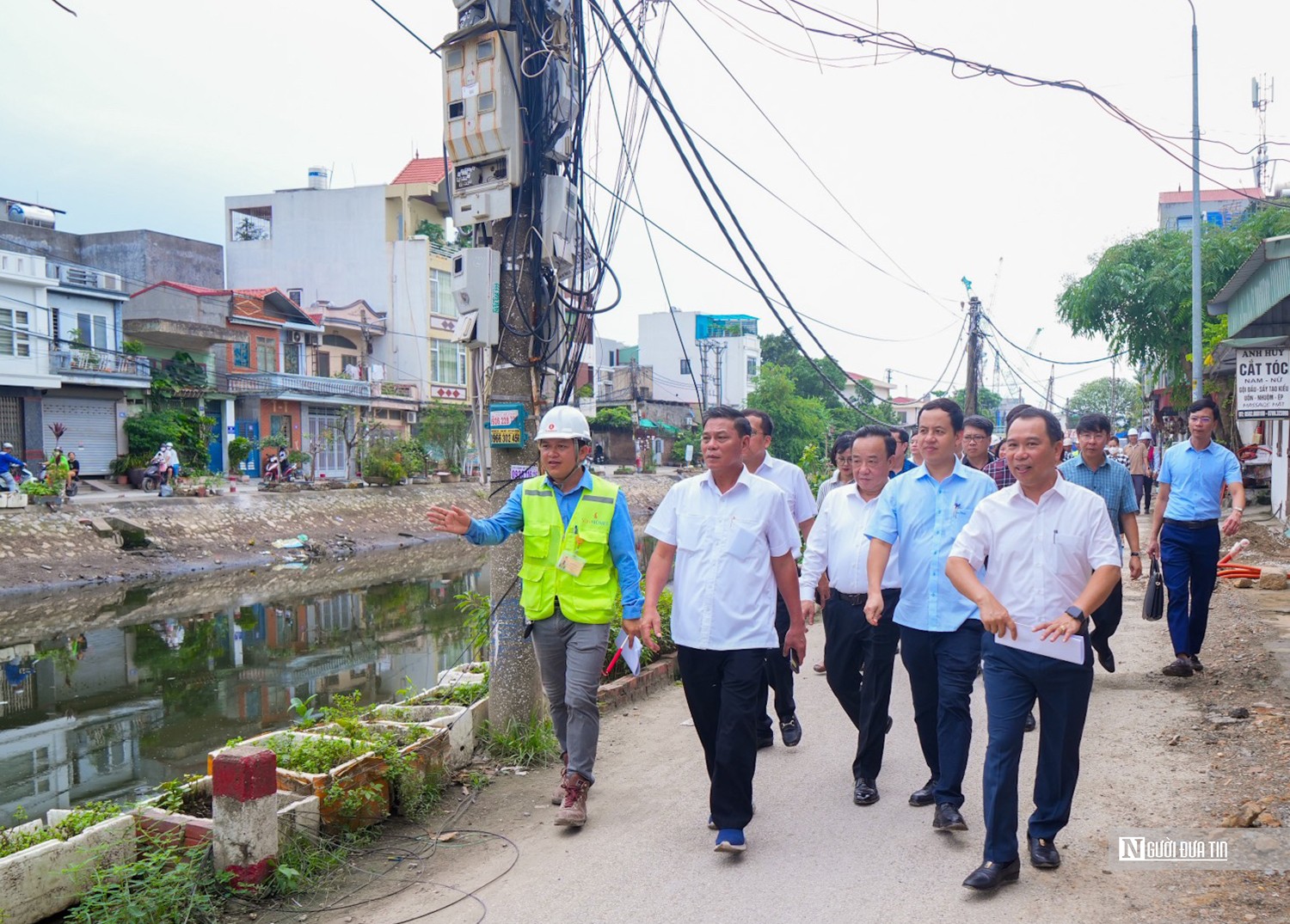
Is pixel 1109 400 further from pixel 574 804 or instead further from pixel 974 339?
pixel 574 804

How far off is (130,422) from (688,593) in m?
32.3

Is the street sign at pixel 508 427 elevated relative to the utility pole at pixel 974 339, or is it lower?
lower

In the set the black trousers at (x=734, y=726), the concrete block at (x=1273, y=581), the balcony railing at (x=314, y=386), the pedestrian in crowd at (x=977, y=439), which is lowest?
the concrete block at (x=1273, y=581)

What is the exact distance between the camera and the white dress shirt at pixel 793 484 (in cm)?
592

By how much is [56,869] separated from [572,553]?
2322mm

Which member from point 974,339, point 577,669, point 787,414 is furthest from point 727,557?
point 787,414

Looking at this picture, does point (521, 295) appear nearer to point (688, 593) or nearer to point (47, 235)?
point (688, 593)

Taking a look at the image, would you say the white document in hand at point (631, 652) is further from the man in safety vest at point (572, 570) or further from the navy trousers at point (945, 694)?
the navy trousers at point (945, 694)

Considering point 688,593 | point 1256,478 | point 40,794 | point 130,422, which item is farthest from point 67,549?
point 1256,478

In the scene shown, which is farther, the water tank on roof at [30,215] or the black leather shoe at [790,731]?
the water tank on roof at [30,215]

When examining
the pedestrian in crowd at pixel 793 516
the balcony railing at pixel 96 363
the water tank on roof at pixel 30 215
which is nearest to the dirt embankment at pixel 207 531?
the balcony railing at pixel 96 363

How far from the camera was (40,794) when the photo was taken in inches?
329

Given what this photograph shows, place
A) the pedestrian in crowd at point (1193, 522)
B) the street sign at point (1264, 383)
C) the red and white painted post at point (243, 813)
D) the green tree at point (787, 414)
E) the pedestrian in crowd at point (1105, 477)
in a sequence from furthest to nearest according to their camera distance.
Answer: the green tree at point (787, 414), the street sign at point (1264, 383), the pedestrian in crowd at point (1193, 522), the pedestrian in crowd at point (1105, 477), the red and white painted post at point (243, 813)

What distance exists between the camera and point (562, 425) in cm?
467
